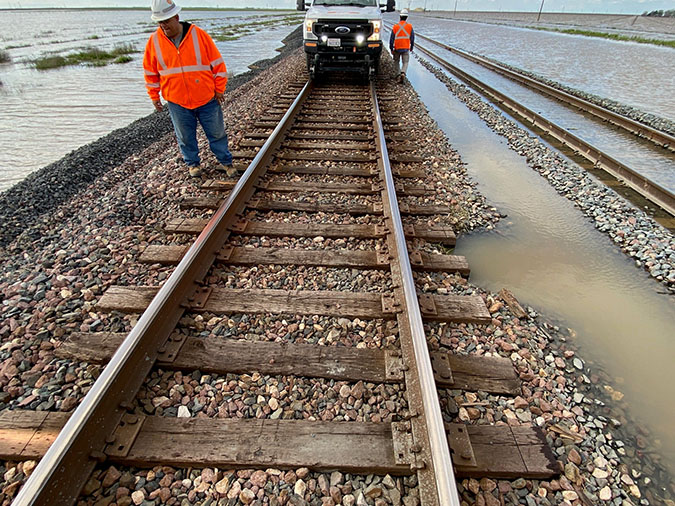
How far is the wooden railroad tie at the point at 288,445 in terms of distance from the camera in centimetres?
191

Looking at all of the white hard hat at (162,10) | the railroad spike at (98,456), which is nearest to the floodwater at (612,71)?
the white hard hat at (162,10)

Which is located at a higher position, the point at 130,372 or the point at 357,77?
the point at 357,77

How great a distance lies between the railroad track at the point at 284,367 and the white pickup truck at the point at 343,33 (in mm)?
6618

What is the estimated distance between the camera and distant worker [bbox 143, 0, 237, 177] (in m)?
4.16

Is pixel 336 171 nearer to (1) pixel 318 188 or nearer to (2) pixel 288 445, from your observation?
(1) pixel 318 188

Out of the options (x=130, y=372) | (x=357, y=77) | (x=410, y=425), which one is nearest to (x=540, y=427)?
(x=410, y=425)

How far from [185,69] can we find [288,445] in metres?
4.18

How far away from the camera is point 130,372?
2.25 metres

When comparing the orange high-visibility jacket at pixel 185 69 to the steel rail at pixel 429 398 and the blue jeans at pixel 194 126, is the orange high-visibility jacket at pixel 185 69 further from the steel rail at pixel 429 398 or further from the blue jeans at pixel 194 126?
the steel rail at pixel 429 398

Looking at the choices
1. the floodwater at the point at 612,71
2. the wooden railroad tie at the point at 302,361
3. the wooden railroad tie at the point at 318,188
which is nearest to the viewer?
the wooden railroad tie at the point at 302,361

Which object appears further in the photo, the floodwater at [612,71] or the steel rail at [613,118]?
the floodwater at [612,71]

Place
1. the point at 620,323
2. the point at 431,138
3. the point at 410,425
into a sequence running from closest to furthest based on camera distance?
the point at 410,425 < the point at 620,323 < the point at 431,138

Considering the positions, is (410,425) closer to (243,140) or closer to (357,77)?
(243,140)

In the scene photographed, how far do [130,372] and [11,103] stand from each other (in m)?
14.5
